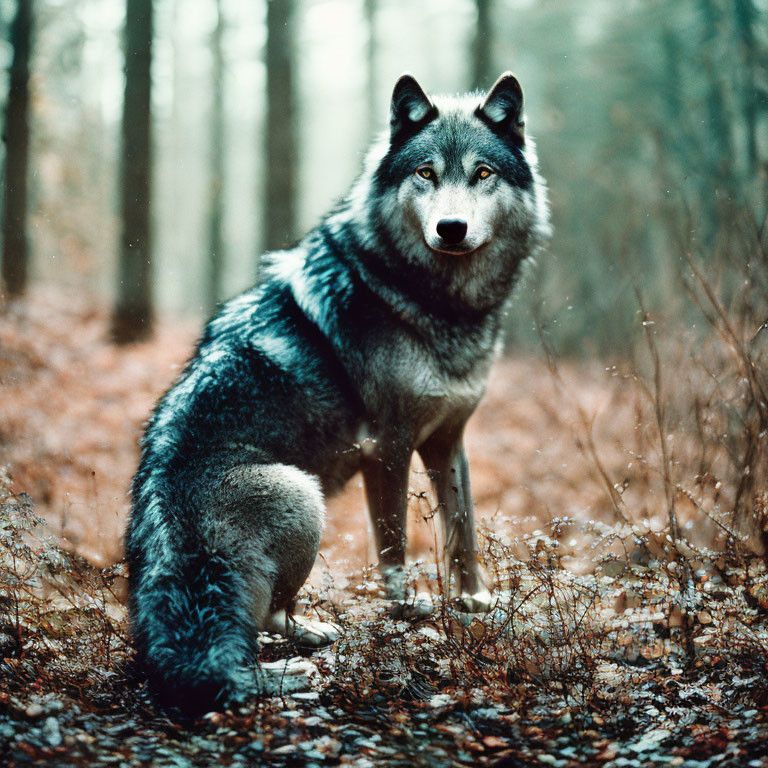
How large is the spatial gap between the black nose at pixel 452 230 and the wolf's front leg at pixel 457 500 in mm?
1146

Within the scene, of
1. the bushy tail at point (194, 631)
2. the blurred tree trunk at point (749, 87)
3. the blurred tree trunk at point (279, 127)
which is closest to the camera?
the bushy tail at point (194, 631)

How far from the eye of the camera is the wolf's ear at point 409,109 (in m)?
3.98

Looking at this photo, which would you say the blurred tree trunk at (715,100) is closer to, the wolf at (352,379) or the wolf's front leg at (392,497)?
the wolf at (352,379)

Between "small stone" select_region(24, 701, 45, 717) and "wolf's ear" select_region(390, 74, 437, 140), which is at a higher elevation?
"wolf's ear" select_region(390, 74, 437, 140)

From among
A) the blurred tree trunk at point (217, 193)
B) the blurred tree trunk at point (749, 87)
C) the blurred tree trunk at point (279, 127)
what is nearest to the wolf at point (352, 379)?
the blurred tree trunk at point (749, 87)

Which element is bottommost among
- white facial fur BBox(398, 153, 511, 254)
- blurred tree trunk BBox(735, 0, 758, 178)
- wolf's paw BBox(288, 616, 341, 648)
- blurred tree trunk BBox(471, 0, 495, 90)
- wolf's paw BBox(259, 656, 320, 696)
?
wolf's paw BBox(288, 616, 341, 648)

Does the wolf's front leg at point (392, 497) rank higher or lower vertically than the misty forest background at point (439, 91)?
lower

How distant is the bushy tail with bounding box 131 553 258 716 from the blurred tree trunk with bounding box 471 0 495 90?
9.99 metres

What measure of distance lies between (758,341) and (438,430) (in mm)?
1836

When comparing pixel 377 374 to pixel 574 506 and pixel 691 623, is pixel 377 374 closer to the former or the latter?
pixel 691 623

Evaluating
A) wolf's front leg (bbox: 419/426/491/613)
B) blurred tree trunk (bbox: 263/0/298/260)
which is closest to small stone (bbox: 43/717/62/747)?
wolf's front leg (bbox: 419/426/491/613)

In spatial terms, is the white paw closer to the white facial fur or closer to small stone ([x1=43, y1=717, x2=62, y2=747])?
small stone ([x1=43, y1=717, x2=62, y2=747])

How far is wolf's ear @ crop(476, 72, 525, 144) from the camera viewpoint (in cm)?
403

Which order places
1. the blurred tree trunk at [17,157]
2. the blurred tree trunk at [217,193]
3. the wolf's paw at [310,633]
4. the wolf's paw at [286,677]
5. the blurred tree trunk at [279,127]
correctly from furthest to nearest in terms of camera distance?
the blurred tree trunk at [217,193] → the blurred tree trunk at [279,127] → the blurred tree trunk at [17,157] → the wolf's paw at [310,633] → the wolf's paw at [286,677]
